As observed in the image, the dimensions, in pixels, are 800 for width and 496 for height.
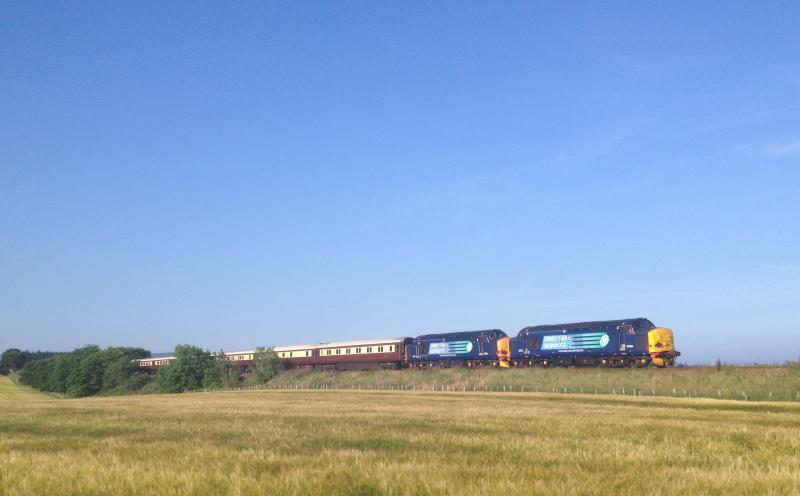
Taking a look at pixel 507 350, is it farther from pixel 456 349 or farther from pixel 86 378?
pixel 86 378

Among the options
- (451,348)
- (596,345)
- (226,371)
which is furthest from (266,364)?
(596,345)

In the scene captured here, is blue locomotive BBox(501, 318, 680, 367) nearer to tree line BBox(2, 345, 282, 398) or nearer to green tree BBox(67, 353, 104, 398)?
tree line BBox(2, 345, 282, 398)

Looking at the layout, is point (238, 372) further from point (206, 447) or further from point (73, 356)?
point (206, 447)

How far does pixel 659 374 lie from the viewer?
57.1m

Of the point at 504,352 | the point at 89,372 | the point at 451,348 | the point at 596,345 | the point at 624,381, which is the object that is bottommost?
the point at 89,372

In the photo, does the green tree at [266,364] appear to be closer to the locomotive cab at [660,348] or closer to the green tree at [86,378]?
the green tree at [86,378]

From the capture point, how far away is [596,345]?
65.0 meters

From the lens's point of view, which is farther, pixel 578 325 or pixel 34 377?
pixel 34 377

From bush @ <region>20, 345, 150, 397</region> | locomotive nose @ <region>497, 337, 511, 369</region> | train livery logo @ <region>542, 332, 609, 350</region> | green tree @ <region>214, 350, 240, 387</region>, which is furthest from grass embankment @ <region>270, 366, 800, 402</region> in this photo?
bush @ <region>20, 345, 150, 397</region>

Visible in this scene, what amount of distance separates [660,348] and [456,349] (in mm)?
27345

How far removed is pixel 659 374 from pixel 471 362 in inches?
1059

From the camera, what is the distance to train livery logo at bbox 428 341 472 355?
8000 cm

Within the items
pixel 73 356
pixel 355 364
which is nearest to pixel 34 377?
pixel 73 356

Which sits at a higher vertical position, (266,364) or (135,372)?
(266,364)
